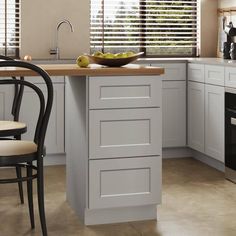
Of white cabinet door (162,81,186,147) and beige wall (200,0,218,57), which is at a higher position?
beige wall (200,0,218,57)

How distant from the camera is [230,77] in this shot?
14.7 ft

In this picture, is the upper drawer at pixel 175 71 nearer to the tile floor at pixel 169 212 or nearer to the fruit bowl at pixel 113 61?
the tile floor at pixel 169 212

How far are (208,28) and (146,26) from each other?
2.11 ft

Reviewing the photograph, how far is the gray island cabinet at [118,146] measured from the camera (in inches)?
129

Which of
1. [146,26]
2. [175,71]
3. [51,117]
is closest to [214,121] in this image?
[175,71]

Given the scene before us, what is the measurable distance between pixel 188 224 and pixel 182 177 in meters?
1.29

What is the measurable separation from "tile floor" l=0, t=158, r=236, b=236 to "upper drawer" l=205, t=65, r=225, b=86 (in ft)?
2.50

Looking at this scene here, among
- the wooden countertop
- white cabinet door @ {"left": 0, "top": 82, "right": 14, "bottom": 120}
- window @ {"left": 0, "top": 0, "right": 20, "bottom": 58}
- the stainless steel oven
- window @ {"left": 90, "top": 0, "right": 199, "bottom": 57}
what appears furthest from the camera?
window @ {"left": 90, "top": 0, "right": 199, "bottom": 57}

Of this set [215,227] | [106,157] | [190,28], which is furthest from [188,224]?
[190,28]

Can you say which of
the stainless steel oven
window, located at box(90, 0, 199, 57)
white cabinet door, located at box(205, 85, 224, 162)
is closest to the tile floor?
the stainless steel oven

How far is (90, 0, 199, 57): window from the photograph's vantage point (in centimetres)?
575

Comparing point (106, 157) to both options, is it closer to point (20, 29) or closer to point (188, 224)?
point (188, 224)

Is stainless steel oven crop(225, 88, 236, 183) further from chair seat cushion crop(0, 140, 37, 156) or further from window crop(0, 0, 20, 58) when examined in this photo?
window crop(0, 0, 20, 58)

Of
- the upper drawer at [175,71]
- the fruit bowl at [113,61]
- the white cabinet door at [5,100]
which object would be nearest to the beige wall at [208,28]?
the upper drawer at [175,71]
